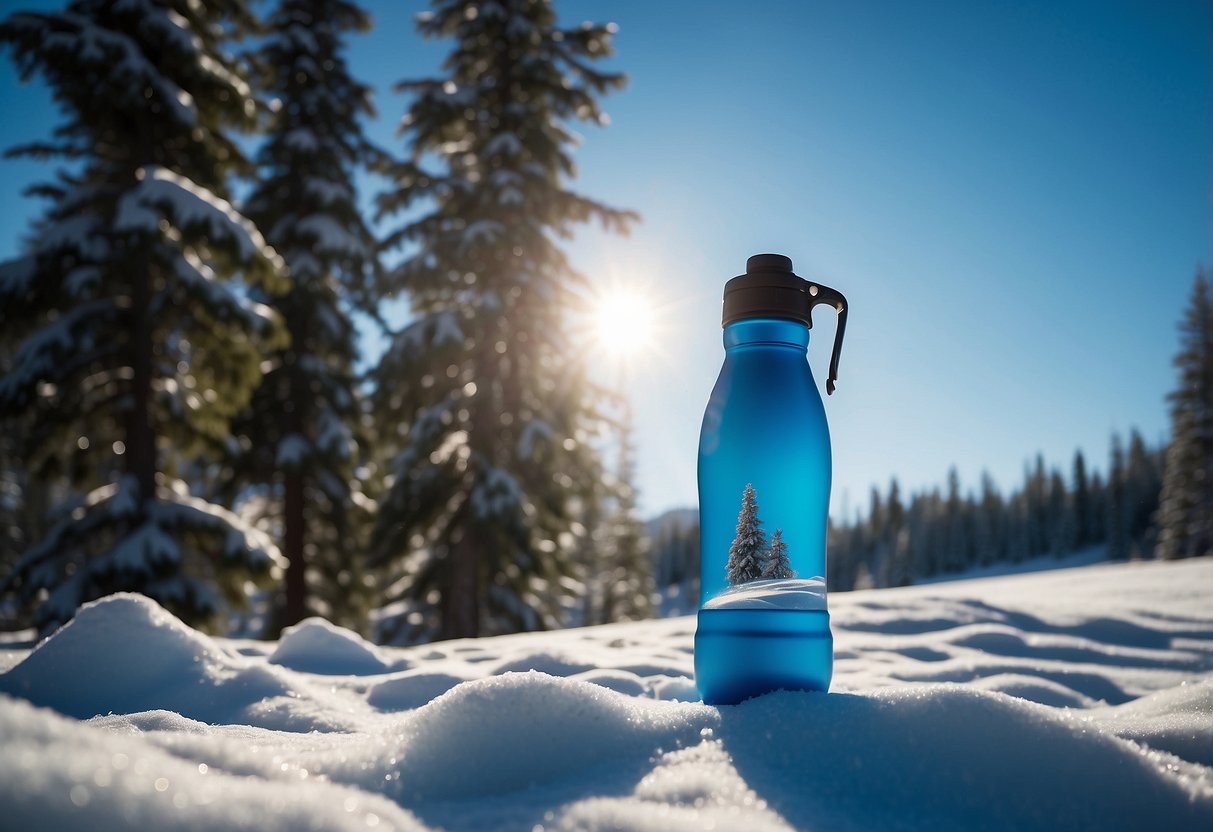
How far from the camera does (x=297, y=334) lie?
11258 millimetres

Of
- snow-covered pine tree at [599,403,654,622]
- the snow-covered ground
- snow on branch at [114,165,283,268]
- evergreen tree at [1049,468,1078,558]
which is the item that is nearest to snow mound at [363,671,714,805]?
the snow-covered ground

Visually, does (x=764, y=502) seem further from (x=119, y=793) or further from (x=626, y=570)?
(x=626, y=570)

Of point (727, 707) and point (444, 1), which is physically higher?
point (444, 1)

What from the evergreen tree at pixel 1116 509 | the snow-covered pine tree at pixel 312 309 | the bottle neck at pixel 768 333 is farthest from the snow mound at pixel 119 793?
the evergreen tree at pixel 1116 509

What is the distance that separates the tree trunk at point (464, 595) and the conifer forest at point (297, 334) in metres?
0.05

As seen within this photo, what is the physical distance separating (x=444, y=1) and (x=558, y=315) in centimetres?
569

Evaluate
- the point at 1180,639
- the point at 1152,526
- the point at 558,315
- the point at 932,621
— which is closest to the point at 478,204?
the point at 558,315

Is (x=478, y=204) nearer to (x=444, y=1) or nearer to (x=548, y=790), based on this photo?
(x=444, y=1)

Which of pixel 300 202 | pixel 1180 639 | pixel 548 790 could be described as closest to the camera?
pixel 548 790

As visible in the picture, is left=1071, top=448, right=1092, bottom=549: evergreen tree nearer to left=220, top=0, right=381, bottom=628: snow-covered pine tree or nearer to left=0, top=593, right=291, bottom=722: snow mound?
left=220, top=0, right=381, bottom=628: snow-covered pine tree

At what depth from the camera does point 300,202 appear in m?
11.8

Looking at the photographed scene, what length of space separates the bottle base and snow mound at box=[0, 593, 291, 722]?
43.2 inches

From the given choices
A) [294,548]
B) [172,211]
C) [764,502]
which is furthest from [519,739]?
[294,548]

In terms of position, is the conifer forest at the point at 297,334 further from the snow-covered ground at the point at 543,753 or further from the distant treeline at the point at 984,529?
the distant treeline at the point at 984,529
